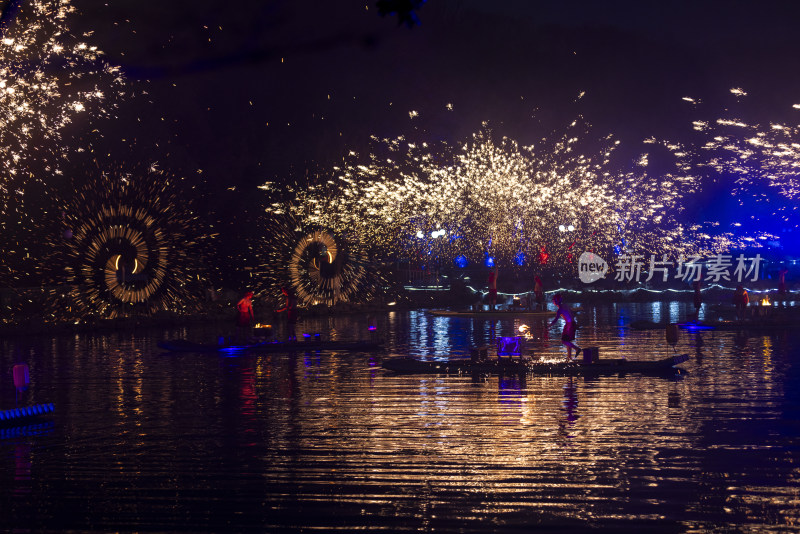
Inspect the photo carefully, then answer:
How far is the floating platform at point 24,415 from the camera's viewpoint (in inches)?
583

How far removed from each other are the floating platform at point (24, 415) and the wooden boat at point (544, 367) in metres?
7.85

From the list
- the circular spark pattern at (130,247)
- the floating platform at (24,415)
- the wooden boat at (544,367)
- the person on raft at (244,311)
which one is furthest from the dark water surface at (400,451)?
the circular spark pattern at (130,247)

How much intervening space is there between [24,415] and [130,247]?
27.2 m

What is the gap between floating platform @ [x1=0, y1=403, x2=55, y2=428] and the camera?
14820 millimetres

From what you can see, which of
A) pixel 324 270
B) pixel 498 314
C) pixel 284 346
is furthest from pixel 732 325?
pixel 324 270

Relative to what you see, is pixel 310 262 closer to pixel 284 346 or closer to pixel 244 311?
pixel 244 311

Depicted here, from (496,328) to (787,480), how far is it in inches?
966

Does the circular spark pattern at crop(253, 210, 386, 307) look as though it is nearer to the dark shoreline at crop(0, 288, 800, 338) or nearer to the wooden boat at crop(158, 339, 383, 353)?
the dark shoreline at crop(0, 288, 800, 338)

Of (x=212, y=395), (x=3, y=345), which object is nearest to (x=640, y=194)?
(x=3, y=345)

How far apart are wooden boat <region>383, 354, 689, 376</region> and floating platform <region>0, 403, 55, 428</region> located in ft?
25.7

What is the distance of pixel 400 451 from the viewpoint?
12.2 meters

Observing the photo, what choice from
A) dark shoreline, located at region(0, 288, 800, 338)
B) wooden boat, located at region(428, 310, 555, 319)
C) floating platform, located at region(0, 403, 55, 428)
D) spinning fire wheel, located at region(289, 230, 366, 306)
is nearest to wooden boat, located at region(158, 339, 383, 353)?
dark shoreline, located at region(0, 288, 800, 338)

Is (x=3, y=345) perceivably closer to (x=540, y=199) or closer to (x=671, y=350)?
(x=671, y=350)

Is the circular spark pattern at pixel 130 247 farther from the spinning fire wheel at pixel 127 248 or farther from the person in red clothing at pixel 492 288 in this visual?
the person in red clothing at pixel 492 288
